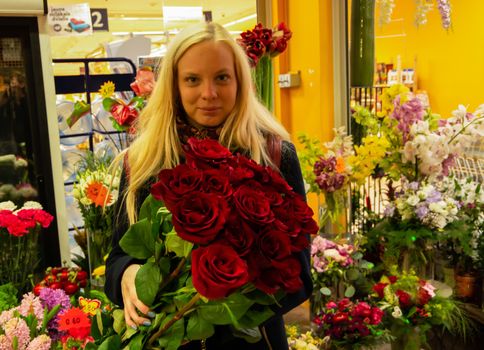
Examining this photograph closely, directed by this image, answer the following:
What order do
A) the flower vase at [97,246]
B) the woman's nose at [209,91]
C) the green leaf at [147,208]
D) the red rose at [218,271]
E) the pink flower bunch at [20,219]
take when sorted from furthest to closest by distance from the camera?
the flower vase at [97,246], the pink flower bunch at [20,219], the woman's nose at [209,91], the green leaf at [147,208], the red rose at [218,271]

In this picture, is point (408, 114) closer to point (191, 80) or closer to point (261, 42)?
point (261, 42)

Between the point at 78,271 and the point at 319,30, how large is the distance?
201 cm

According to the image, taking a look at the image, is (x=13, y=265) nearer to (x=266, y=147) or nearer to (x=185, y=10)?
(x=266, y=147)

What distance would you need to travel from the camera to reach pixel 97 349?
34.8 inches

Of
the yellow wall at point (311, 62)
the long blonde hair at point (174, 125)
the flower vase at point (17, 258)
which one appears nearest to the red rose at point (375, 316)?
the long blonde hair at point (174, 125)

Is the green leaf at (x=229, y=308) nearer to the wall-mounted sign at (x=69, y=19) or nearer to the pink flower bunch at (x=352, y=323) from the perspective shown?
the pink flower bunch at (x=352, y=323)

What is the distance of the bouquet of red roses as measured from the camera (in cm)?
173

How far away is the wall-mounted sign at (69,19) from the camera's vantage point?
3.20 metres

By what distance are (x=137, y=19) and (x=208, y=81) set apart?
4156 millimetres

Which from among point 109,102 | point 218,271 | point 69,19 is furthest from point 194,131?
point 69,19

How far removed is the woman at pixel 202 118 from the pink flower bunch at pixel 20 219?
3.10 feet

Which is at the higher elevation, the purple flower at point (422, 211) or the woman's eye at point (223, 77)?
the woman's eye at point (223, 77)

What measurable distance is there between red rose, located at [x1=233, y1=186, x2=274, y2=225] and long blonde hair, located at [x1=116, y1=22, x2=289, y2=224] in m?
0.46

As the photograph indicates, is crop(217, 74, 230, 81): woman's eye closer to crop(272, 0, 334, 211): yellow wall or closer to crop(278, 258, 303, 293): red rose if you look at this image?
crop(278, 258, 303, 293): red rose
